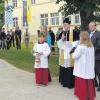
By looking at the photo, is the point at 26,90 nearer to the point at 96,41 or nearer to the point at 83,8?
the point at 96,41

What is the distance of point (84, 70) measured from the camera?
10875 millimetres

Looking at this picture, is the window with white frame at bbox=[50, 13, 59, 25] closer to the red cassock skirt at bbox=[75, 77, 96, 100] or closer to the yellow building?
the yellow building

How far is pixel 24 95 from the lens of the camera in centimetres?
1191

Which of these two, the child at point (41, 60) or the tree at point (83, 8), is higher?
the tree at point (83, 8)

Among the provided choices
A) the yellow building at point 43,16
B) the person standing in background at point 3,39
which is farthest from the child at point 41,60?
the yellow building at point 43,16

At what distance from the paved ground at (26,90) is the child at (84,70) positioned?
1.80 ft

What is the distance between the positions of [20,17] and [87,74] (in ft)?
184

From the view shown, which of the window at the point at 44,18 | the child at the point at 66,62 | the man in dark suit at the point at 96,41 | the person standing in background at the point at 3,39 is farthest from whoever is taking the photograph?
the window at the point at 44,18

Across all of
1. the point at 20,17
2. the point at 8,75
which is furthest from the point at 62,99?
the point at 20,17

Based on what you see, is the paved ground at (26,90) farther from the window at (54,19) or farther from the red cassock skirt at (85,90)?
the window at (54,19)

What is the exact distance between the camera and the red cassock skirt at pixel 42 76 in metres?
13.6

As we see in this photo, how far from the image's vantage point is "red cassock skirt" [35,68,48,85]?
44.7ft

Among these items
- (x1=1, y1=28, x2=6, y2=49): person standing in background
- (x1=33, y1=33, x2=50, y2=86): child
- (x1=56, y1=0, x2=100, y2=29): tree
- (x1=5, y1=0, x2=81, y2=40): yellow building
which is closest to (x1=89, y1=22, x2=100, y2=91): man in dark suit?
(x1=33, y1=33, x2=50, y2=86): child

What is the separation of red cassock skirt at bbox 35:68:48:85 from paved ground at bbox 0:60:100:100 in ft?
0.63
